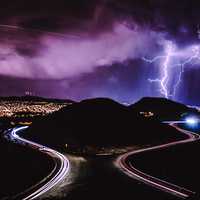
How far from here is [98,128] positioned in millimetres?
67750

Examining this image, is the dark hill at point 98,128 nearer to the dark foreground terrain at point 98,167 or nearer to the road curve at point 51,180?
the dark foreground terrain at point 98,167

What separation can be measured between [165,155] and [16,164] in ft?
49.2

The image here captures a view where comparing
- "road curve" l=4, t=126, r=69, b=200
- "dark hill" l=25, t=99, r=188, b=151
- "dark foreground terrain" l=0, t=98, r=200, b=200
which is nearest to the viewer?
"road curve" l=4, t=126, r=69, b=200

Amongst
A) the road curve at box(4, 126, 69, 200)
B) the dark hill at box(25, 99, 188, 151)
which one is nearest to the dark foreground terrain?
the dark hill at box(25, 99, 188, 151)

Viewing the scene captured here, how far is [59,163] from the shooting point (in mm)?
28047

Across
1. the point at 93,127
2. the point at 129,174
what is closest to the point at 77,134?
the point at 93,127

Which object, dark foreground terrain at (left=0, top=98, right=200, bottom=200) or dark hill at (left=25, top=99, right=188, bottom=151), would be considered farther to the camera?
dark hill at (left=25, top=99, right=188, bottom=151)

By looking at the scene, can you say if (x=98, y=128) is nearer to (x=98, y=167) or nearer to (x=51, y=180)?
(x=98, y=167)

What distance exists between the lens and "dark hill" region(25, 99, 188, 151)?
2259 inches

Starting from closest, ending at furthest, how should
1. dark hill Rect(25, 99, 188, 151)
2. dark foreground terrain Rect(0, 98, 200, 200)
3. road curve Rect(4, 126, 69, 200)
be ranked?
road curve Rect(4, 126, 69, 200) → dark foreground terrain Rect(0, 98, 200, 200) → dark hill Rect(25, 99, 188, 151)

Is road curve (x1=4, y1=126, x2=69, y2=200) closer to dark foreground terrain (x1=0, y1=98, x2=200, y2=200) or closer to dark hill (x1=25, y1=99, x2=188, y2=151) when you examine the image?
dark foreground terrain (x1=0, y1=98, x2=200, y2=200)

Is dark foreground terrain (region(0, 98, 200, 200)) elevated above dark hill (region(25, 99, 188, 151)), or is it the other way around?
dark hill (region(25, 99, 188, 151))

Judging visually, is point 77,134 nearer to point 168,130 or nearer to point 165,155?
point 168,130

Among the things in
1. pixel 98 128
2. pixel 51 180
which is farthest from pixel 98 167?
pixel 98 128
